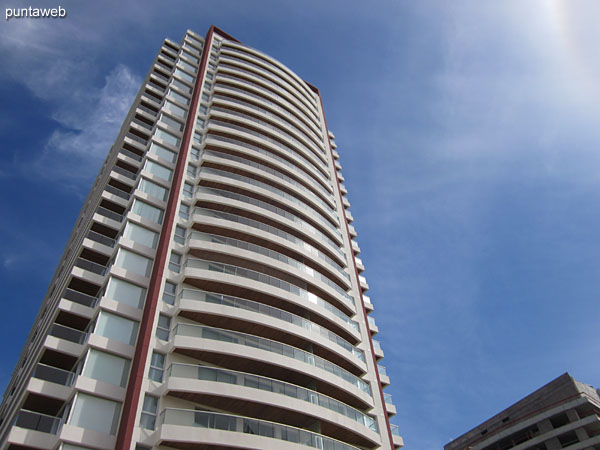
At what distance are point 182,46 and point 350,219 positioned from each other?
2965 centimetres

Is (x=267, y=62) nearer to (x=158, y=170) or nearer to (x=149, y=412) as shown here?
(x=158, y=170)

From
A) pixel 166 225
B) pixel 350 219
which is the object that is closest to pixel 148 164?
pixel 166 225

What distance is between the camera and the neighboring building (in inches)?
1748

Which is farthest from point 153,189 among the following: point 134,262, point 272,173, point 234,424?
A: point 234,424

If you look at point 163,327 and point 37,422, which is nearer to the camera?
point 37,422

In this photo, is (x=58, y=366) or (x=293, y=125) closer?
(x=58, y=366)

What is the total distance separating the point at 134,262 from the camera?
104 feet

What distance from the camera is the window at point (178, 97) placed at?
47.9m

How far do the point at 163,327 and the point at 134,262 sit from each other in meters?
5.60

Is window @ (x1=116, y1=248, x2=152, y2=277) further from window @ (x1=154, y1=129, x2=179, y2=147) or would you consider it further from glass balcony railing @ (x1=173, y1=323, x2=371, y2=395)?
window @ (x1=154, y1=129, x2=179, y2=147)

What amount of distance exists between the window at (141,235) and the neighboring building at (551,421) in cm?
4076

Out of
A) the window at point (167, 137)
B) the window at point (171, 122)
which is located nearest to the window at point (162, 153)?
the window at point (167, 137)

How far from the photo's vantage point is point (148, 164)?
128 feet

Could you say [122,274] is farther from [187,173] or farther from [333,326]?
[333,326]
